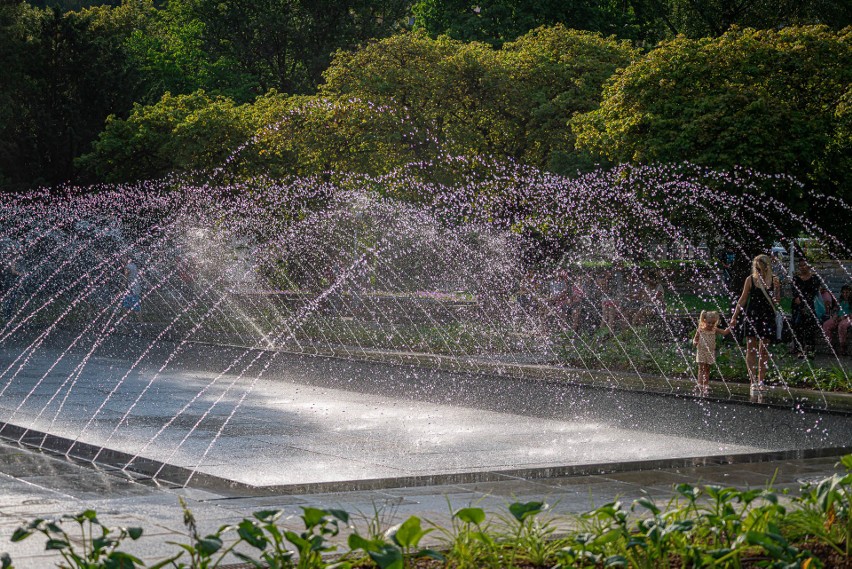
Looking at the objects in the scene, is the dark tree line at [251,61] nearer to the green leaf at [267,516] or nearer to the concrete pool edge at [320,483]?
the concrete pool edge at [320,483]

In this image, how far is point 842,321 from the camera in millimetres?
19766

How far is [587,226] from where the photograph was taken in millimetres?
27938

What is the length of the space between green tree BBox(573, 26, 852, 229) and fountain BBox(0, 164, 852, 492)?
0.53 m

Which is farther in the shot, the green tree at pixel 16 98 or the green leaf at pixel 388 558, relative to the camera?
the green tree at pixel 16 98

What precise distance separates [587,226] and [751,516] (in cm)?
2275

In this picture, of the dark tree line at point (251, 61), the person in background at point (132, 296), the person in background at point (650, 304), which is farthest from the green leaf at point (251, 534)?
the person in background at point (132, 296)

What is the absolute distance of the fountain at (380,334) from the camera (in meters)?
10.1

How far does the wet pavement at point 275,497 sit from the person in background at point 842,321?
11013 millimetres

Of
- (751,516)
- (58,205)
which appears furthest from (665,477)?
(58,205)

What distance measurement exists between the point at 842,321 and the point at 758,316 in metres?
6.24

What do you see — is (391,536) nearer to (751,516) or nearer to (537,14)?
(751,516)

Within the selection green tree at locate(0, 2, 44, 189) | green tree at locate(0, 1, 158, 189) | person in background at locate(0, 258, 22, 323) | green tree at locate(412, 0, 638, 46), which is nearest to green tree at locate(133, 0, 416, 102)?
green tree at locate(0, 1, 158, 189)

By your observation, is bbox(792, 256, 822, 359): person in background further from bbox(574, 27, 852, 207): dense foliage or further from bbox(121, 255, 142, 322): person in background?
bbox(121, 255, 142, 322): person in background

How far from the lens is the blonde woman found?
46.2 ft
